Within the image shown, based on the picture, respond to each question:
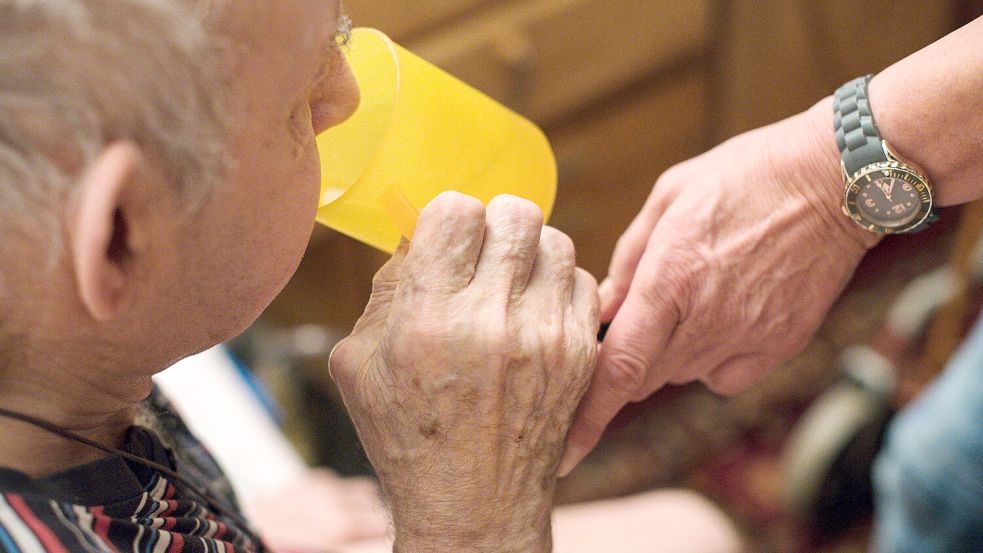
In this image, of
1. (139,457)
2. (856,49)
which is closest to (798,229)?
(139,457)

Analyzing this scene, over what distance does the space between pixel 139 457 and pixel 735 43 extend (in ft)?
5.22

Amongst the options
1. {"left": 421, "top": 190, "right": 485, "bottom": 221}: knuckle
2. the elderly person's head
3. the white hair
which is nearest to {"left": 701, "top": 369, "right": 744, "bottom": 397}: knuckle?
{"left": 421, "top": 190, "right": 485, "bottom": 221}: knuckle

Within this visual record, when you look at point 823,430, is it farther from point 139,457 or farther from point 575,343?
point 139,457

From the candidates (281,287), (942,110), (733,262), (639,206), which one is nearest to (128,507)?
(281,287)

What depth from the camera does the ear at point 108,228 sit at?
0.51 meters

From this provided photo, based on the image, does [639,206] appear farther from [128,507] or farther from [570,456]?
[128,507]

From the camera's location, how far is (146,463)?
26.6 inches

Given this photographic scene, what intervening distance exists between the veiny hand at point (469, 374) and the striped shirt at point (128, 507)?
14 centimetres

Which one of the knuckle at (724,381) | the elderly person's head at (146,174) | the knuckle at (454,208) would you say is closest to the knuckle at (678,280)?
the knuckle at (724,381)

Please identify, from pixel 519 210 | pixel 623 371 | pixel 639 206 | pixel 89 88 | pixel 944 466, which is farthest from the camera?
pixel 639 206

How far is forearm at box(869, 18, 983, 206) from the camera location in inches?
30.4

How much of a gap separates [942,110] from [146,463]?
658mm

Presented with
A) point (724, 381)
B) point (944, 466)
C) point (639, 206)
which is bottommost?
point (639, 206)

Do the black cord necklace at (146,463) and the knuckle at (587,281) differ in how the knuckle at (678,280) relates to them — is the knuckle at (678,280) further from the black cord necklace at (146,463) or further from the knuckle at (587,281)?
the black cord necklace at (146,463)
